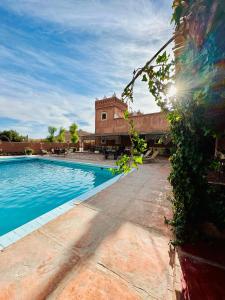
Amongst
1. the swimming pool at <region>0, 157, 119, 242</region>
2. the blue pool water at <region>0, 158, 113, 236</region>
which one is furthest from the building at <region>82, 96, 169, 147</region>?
the blue pool water at <region>0, 158, 113, 236</region>

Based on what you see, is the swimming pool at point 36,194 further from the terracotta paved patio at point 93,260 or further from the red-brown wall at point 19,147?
the red-brown wall at point 19,147

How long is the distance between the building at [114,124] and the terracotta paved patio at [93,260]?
56.6 feet

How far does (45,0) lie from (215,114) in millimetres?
5693

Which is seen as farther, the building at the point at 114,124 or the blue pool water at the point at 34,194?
the building at the point at 114,124

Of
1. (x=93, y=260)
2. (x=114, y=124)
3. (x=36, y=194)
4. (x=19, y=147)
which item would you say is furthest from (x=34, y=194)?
(x=114, y=124)

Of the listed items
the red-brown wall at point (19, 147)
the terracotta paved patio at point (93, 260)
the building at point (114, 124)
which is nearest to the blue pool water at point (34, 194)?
the terracotta paved patio at point (93, 260)

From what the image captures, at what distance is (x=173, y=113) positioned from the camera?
2.26 meters

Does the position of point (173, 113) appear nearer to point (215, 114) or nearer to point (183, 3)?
point (215, 114)

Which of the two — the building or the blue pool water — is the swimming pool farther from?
the building

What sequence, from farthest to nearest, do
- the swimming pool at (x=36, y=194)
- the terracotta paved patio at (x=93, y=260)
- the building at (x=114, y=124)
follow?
the building at (x=114, y=124), the swimming pool at (x=36, y=194), the terracotta paved patio at (x=93, y=260)

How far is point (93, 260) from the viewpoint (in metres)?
2.27

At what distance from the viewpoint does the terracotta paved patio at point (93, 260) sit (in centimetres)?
181

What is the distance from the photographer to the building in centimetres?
2031

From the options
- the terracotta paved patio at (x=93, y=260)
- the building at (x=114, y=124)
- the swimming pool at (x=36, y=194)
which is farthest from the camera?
the building at (x=114, y=124)
